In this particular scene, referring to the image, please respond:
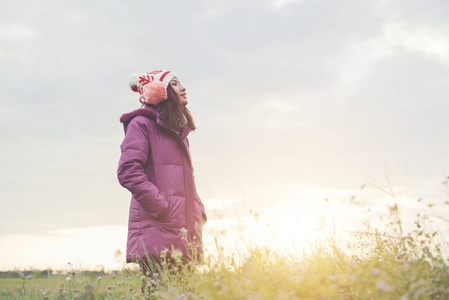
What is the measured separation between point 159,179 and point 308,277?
227cm

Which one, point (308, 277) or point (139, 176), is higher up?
point (139, 176)

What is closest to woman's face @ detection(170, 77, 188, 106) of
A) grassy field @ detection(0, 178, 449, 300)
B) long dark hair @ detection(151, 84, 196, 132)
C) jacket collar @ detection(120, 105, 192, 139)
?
long dark hair @ detection(151, 84, 196, 132)

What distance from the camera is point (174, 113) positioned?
588cm

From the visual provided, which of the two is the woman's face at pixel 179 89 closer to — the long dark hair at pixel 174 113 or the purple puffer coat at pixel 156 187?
the long dark hair at pixel 174 113

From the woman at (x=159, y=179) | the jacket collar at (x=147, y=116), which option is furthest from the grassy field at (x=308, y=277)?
the jacket collar at (x=147, y=116)

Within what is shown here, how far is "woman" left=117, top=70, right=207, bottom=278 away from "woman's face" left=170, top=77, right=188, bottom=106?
0.12 meters

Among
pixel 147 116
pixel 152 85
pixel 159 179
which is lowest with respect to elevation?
pixel 159 179

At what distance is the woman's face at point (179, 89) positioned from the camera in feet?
20.4

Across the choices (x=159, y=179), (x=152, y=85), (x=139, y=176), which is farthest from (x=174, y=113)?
(x=139, y=176)

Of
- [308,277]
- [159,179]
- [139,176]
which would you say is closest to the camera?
[308,277]

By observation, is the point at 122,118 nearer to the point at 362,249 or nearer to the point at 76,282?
the point at 76,282

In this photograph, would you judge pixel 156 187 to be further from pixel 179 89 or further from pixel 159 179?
pixel 179 89

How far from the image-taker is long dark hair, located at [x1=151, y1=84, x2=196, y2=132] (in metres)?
5.75

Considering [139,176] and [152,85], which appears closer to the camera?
[139,176]
